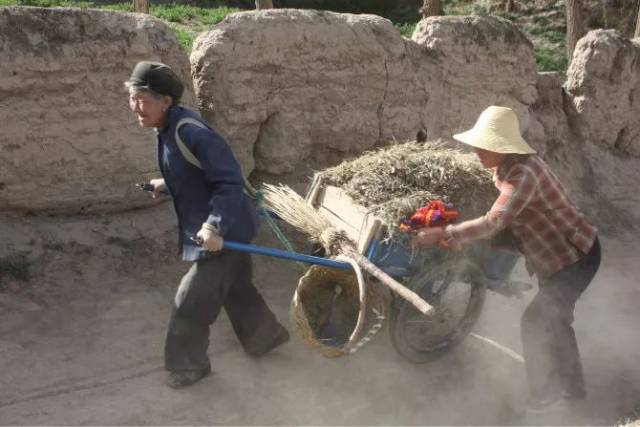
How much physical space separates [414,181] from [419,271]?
1.67 ft

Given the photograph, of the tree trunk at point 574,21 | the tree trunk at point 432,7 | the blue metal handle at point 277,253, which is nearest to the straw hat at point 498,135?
the blue metal handle at point 277,253

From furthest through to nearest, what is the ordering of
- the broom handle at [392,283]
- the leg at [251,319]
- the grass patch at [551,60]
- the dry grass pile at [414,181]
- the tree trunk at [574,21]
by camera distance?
the grass patch at [551,60] < the tree trunk at [574,21] < the leg at [251,319] < the dry grass pile at [414,181] < the broom handle at [392,283]

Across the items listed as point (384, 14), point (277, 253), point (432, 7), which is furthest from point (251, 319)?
point (384, 14)

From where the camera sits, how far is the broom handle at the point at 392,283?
3.30m

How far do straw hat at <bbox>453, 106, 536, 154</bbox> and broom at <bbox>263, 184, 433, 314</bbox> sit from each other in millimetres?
825

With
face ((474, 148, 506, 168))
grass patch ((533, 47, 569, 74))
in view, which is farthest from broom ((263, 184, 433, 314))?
grass patch ((533, 47, 569, 74))

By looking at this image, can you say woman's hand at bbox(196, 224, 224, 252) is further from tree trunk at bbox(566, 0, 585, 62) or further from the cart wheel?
tree trunk at bbox(566, 0, 585, 62)

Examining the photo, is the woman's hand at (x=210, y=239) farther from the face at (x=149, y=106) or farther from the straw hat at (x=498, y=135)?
the straw hat at (x=498, y=135)

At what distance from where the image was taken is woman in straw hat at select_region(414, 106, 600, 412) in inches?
143

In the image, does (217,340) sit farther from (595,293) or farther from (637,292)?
(637,292)

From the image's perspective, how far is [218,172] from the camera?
11.4 ft

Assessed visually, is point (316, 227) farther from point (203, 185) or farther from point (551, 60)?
point (551, 60)

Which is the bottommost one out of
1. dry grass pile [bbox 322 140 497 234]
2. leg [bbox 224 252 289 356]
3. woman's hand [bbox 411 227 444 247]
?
leg [bbox 224 252 289 356]

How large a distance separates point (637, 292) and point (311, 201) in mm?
3219
